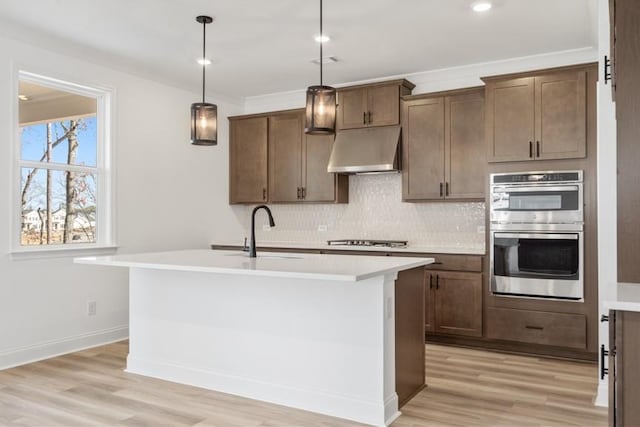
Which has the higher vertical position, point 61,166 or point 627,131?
point 61,166

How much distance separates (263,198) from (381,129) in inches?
65.6

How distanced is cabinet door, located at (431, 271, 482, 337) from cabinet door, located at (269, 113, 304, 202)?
198cm

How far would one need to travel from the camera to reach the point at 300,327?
325cm

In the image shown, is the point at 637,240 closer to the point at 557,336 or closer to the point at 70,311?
the point at 557,336

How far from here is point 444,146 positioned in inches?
198

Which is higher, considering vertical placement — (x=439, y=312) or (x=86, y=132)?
(x=86, y=132)

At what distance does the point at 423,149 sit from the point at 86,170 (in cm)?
313

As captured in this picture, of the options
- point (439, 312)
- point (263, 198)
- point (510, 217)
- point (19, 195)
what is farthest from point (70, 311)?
point (510, 217)

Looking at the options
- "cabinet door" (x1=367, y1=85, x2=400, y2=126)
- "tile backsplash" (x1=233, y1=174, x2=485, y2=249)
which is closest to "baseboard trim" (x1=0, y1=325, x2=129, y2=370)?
"tile backsplash" (x1=233, y1=174, x2=485, y2=249)

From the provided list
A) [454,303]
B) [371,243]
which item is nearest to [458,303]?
[454,303]

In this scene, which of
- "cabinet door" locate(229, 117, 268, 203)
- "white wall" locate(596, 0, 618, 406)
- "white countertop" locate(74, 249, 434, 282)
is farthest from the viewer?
"cabinet door" locate(229, 117, 268, 203)

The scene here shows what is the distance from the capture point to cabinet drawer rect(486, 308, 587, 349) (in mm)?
4266

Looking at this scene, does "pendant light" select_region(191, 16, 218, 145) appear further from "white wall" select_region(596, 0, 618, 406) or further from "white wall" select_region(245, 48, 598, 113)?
"white wall" select_region(245, 48, 598, 113)

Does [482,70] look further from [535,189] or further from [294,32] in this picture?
[294,32]
